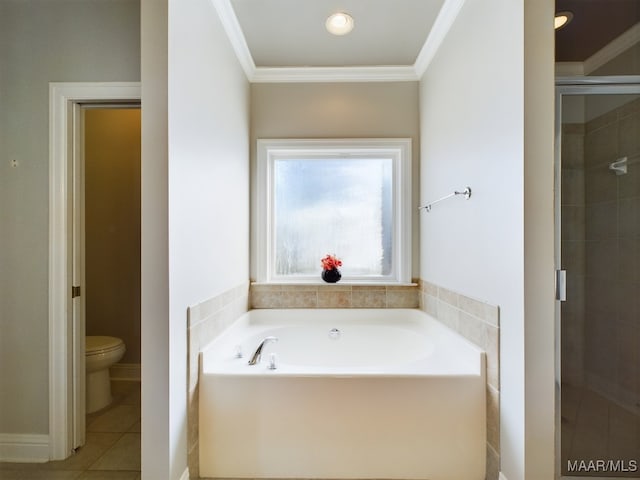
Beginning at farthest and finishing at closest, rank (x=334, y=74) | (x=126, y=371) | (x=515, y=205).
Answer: (x=126, y=371), (x=334, y=74), (x=515, y=205)

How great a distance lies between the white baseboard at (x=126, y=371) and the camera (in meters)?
2.75

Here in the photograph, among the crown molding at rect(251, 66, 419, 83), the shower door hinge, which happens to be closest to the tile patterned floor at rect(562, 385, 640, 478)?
the shower door hinge

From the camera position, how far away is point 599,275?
5.07 ft

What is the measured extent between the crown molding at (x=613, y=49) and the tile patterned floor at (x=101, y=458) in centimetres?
320

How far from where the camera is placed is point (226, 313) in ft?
6.47

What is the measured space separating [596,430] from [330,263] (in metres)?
1.77

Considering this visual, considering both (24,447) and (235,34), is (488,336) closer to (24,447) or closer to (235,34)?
(235,34)

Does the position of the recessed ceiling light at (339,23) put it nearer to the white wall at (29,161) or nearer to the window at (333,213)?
the window at (333,213)

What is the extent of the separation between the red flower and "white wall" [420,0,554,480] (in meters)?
1.08

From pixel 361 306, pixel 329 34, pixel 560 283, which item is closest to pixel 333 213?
pixel 361 306

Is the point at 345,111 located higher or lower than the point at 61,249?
higher

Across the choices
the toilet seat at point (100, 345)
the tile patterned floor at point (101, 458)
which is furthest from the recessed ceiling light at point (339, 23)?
the tile patterned floor at point (101, 458)

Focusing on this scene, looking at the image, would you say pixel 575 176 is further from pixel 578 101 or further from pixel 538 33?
pixel 538 33

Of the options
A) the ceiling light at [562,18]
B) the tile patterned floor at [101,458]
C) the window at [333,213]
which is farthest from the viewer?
the window at [333,213]
